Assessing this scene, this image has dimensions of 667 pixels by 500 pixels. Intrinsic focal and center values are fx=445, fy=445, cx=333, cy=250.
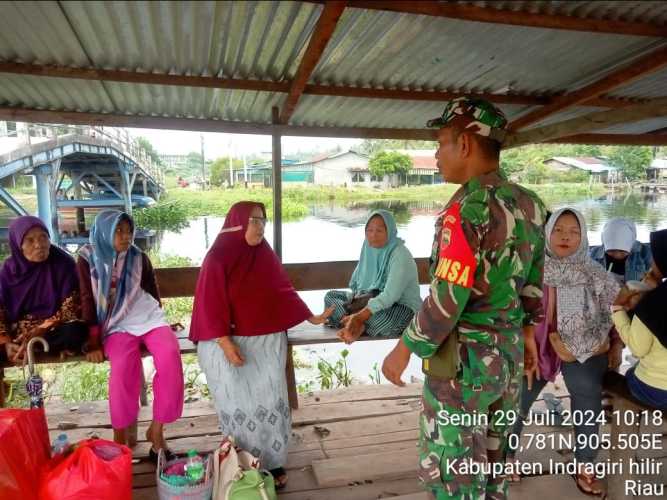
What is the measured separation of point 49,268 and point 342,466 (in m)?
1.98

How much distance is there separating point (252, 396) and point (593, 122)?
2491 mm

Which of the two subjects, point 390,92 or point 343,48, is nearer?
point 343,48

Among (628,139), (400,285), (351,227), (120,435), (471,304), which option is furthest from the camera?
(351,227)

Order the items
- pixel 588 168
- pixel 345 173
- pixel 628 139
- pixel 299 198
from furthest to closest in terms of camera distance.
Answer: pixel 345 173 → pixel 299 198 → pixel 588 168 → pixel 628 139

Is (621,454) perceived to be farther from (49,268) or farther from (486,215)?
(49,268)

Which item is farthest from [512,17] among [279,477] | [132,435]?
[132,435]

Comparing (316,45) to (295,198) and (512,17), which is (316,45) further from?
(295,198)

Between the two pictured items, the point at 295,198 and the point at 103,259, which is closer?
the point at 103,259

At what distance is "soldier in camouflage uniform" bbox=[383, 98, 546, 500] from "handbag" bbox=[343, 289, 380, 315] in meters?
1.32

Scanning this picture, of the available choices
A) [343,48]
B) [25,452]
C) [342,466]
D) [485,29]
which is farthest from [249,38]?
[342,466]

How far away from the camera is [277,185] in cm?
323

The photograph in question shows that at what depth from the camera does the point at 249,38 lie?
2.05m

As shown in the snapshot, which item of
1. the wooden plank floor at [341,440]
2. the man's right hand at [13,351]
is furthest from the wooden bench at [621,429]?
the man's right hand at [13,351]

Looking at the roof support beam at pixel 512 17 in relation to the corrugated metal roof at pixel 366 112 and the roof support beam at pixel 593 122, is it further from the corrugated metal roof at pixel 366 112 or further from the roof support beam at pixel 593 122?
the corrugated metal roof at pixel 366 112
